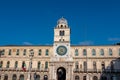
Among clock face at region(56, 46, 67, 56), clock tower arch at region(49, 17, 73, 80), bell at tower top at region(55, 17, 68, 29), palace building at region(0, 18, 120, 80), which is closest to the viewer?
clock tower arch at region(49, 17, 73, 80)

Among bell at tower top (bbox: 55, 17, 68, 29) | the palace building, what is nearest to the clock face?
the palace building

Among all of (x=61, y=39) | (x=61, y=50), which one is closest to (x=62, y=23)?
(x=61, y=39)

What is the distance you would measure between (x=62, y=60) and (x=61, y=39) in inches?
273

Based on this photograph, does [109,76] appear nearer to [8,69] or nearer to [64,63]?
[64,63]

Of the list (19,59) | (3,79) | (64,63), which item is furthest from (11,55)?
(64,63)

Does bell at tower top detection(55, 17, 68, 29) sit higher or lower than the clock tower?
higher

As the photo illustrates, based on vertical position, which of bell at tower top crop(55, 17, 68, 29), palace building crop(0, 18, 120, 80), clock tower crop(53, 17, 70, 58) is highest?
bell at tower top crop(55, 17, 68, 29)

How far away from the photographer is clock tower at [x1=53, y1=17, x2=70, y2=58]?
2847 inches

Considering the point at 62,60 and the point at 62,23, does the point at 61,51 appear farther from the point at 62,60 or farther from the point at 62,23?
the point at 62,23

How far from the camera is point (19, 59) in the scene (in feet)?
247

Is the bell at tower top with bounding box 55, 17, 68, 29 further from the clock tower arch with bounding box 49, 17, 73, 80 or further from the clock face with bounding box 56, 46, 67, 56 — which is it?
the clock face with bounding box 56, 46, 67, 56

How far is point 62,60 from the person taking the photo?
7119cm

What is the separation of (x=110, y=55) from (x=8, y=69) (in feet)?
109

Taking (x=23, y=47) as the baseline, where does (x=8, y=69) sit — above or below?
below
